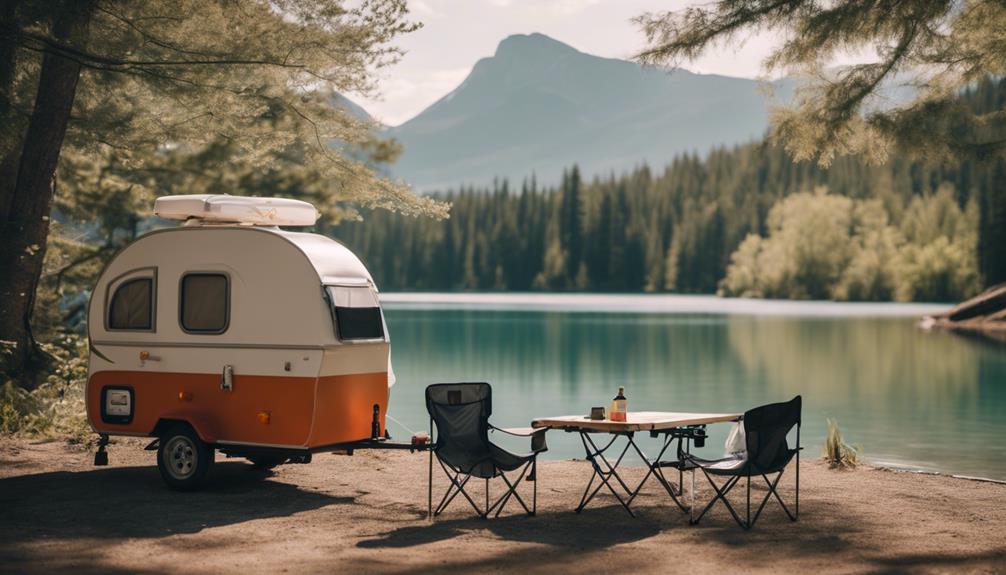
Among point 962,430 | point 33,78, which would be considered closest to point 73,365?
point 33,78

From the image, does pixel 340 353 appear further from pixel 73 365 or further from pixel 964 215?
pixel 964 215

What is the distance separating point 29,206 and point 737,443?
9972mm

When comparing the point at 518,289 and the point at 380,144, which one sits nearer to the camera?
the point at 380,144

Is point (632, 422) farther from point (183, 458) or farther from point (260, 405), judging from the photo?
point (183, 458)

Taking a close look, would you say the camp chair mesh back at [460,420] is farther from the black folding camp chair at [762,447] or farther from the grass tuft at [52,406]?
the grass tuft at [52,406]

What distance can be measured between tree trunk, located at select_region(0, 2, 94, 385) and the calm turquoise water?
26.1ft

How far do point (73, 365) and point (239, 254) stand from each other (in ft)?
19.0

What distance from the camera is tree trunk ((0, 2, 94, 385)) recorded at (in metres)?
14.5

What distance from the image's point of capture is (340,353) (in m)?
9.68

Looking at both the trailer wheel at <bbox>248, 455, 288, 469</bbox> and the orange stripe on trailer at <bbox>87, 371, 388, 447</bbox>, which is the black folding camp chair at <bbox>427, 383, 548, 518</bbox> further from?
the trailer wheel at <bbox>248, 455, 288, 469</bbox>

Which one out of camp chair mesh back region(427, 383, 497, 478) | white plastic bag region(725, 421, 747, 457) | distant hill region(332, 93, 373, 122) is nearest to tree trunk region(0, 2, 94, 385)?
distant hill region(332, 93, 373, 122)

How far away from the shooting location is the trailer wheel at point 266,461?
36.2 feet

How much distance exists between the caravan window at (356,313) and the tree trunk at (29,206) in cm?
655

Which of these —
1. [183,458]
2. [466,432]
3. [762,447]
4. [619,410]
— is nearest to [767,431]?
[762,447]
